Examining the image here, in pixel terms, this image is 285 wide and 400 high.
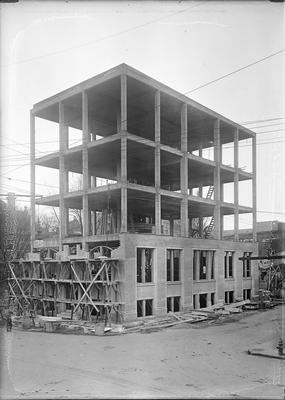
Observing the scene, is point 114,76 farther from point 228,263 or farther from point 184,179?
point 228,263

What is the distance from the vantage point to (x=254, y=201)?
36.4 m

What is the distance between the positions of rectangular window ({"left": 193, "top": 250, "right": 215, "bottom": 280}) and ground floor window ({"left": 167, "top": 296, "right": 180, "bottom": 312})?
2654mm

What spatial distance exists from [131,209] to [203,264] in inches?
288

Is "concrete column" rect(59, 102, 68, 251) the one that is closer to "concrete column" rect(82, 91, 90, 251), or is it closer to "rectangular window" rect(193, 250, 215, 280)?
"concrete column" rect(82, 91, 90, 251)

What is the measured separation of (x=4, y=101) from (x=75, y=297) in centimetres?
1542

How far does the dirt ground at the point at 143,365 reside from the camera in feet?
36.1

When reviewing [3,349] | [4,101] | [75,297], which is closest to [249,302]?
[75,297]

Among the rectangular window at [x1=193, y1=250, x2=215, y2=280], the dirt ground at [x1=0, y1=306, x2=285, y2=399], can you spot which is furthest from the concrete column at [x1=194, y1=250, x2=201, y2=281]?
the dirt ground at [x1=0, y1=306, x2=285, y2=399]

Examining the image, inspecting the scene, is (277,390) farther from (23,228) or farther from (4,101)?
(23,228)

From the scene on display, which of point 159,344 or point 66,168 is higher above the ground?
point 66,168

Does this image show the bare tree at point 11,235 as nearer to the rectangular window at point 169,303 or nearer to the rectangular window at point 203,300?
the rectangular window at point 169,303

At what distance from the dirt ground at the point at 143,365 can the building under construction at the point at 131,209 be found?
12.7 feet

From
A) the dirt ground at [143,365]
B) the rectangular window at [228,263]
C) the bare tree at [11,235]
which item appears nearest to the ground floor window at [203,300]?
the rectangular window at [228,263]

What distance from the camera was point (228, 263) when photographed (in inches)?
1262
